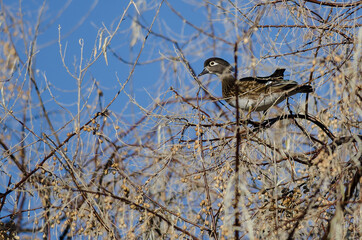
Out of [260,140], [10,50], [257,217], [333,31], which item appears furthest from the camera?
[10,50]

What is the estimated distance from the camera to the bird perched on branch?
3.96 m

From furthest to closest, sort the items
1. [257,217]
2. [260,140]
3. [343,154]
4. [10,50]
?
1. [10,50]
2. [260,140]
3. [257,217]
4. [343,154]

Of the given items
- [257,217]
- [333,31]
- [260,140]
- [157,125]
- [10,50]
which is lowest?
[257,217]

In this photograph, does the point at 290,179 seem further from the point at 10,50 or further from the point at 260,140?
the point at 10,50

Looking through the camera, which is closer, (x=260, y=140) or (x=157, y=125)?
(x=260, y=140)

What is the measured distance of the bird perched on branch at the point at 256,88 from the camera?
396 centimetres

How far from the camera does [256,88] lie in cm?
380

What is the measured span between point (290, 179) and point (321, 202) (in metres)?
0.32

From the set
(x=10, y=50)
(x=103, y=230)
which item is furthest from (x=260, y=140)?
(x=10, y=50)

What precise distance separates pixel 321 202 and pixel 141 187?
1231 mm

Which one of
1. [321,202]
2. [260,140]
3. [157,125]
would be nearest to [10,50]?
[157,125]

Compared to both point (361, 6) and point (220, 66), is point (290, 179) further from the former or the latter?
point (220, 66)

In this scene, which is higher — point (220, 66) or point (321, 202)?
point (220, 66)

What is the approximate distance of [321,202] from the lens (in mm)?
3352
